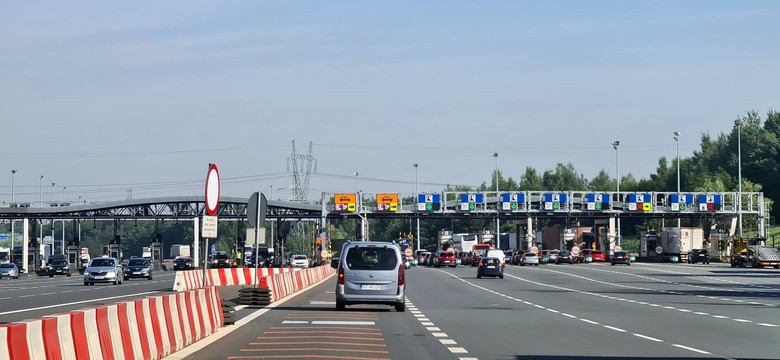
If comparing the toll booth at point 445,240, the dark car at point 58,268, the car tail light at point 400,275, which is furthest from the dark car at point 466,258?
the car tail light at point 400,275

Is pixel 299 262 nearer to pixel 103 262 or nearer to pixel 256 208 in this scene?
pixel 103 262

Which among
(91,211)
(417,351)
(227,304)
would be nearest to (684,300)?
(227,304)

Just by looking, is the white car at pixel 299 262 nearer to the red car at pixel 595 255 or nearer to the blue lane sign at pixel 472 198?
the blue lane sign at pixel 472 198

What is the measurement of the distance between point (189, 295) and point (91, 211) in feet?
327

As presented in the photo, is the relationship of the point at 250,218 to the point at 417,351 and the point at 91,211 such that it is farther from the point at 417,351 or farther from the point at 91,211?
the point at 91,211

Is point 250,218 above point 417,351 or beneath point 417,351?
above

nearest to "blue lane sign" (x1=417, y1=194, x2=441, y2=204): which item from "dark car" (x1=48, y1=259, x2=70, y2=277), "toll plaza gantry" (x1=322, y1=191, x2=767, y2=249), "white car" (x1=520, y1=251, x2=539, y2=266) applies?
"toll plaza gantry" (x1=322, y1=191, x2=767, y2=249)

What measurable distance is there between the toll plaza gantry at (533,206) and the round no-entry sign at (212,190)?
304 feet

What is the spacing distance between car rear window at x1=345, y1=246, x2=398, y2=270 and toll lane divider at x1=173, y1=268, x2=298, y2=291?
57.8 feet

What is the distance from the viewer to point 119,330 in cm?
1332

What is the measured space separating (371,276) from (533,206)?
3662 inches

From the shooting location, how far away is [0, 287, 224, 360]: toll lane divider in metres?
9.55

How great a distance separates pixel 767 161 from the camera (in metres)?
167

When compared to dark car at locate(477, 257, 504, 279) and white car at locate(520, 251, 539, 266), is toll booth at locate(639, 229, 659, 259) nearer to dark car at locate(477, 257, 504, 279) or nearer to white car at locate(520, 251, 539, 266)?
white car at locate(520, 251, 539, 266)
